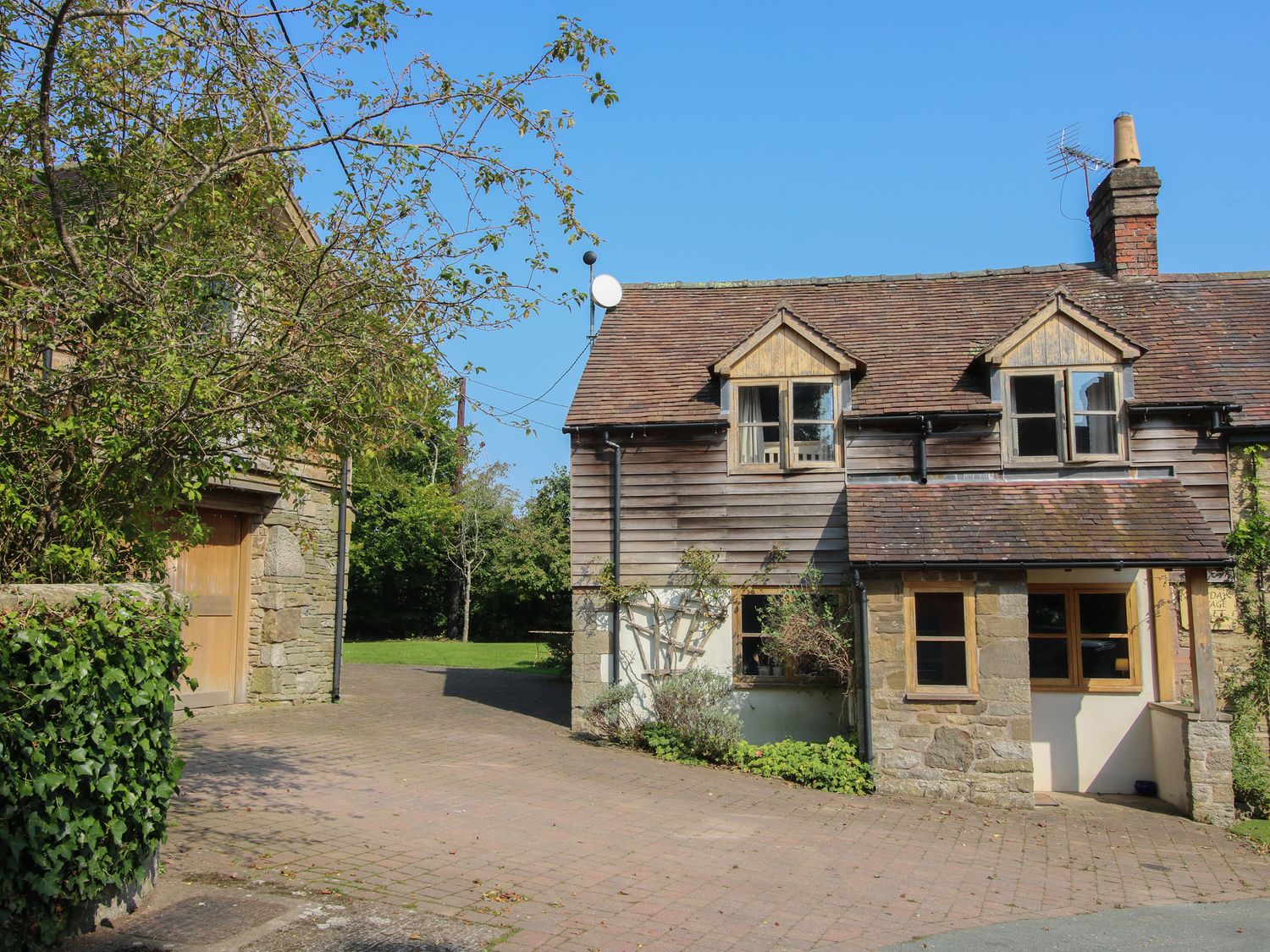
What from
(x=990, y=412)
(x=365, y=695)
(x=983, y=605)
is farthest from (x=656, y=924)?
(x=365, y=695)

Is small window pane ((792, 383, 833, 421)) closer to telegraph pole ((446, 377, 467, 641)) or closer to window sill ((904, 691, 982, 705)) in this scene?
window sill ((904, 691, 982, 705))

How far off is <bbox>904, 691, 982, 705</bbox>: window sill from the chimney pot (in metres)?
10.1

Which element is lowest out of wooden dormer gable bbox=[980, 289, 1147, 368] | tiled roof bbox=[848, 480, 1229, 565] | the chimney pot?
tiled roof bbox=[848, 480, 1229, 565]

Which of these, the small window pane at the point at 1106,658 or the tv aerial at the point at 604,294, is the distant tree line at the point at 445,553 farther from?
the small window pane at the point at 1106,658

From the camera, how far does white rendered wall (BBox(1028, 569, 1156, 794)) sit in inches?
526

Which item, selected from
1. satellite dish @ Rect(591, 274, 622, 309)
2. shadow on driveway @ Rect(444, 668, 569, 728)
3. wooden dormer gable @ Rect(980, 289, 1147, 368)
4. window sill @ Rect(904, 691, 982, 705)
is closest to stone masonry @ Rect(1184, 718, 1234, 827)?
window sill @ Rect(904, 691, 982, 705)

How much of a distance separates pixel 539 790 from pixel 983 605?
604 cm

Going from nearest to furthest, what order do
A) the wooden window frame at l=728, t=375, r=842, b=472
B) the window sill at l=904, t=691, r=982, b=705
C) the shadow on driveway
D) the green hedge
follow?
the green hedge → the window sill at l=904, t=691, r=982, b=705 → the wooden window frame at l=728, t=375, r=842, b=472 → the shadow on driveway

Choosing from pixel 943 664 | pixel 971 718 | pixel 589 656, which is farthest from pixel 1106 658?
pixel 589 656

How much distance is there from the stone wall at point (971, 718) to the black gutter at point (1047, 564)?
0.19 m

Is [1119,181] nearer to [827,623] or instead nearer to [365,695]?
[827,623]

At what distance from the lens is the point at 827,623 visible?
1378 cm

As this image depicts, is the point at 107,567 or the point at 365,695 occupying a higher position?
the point at 107,567

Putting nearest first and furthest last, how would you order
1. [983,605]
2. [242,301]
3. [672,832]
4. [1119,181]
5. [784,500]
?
[242,301], [672,832], [983,605], [784,500], [1119,181]
